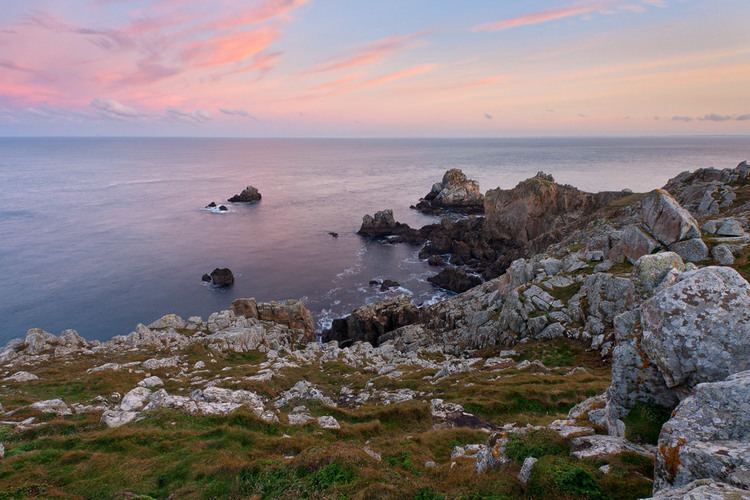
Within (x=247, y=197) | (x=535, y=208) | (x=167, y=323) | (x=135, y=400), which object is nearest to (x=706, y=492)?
(x=135, y=400)

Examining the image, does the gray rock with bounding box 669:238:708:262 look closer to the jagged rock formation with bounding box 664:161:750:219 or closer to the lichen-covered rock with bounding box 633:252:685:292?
the lichen-covered rock with bounding box 633:252:685:292

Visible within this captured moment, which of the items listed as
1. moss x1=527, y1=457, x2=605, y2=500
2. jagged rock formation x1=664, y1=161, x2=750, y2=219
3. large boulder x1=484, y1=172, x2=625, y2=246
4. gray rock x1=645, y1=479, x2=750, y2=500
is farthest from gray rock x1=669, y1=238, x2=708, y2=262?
large boulder x1=484, y1=172, x2=625, y2=246

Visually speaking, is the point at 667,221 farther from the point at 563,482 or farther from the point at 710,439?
the point at 563,482

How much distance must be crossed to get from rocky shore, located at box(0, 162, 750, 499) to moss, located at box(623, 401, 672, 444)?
0.06 metres

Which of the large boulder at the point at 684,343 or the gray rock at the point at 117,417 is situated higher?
the large boulder at the point at 684,343

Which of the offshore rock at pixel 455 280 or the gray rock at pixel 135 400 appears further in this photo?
the offshore rock at pixel 455 280

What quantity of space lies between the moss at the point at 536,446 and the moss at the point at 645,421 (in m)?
2.07

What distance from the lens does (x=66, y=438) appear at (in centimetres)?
2022

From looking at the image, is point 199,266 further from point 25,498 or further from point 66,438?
point 25,498

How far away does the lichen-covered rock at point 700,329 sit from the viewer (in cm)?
1143

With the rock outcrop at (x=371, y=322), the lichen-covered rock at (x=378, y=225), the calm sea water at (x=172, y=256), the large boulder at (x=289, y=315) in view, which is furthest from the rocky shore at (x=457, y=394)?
the lichen-covered rock at (x=378, y=225)

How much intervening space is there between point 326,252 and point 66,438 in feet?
261

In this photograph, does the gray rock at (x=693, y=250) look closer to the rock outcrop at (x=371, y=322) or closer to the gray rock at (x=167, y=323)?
the rock outcrop at (x=371, y=322)

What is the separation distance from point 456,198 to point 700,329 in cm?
13326
